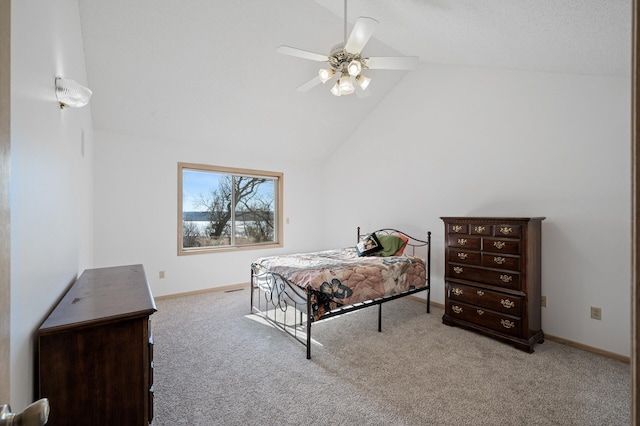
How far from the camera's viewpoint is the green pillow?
3904 millimetres

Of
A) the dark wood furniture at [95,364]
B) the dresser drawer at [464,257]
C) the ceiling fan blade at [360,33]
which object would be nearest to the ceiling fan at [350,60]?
the ceiling fan blade at [360,33]

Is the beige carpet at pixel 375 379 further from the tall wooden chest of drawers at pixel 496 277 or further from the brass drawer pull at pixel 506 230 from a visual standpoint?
the brass drawer pull at pixel 506 230

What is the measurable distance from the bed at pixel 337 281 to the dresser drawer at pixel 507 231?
3.23 feet

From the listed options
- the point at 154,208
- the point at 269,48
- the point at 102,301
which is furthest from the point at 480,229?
the point at 154,208

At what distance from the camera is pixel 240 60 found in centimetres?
337

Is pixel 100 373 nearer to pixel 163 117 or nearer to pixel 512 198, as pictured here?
pixel 163 117

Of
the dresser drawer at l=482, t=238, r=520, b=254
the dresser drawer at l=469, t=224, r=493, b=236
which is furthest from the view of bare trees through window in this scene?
the dresser drawer at l=482, t=238, r=520, b=254

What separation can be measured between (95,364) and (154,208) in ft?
10.6

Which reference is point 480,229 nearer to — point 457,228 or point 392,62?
point 457,228

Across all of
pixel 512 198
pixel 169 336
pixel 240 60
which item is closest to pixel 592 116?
pixel 512 198

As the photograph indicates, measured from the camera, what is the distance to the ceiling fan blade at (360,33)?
2067 millimetres

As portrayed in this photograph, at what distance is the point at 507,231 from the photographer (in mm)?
2826

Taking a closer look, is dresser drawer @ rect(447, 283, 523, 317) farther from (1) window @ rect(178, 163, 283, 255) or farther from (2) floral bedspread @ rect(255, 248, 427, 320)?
(1) window @ rect(178, 163, 283, 255)

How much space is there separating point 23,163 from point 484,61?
3.82 meters
